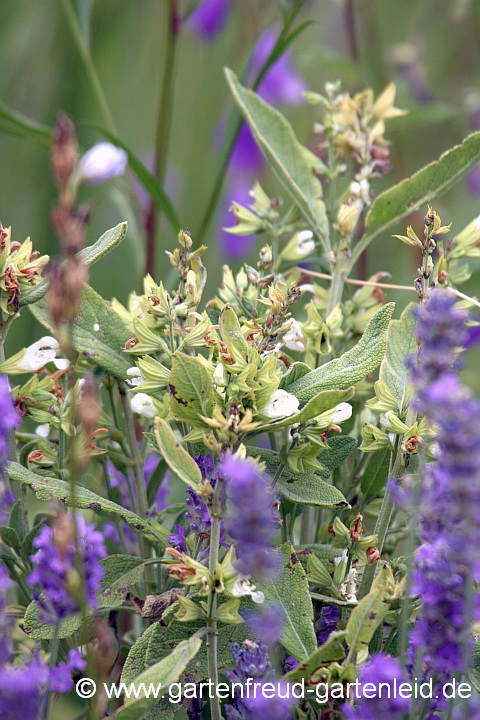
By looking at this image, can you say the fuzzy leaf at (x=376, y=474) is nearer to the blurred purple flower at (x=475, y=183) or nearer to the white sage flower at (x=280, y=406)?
the white sage flower at (x=280, y=406)

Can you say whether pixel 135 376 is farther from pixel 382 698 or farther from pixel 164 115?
pixel 164 115

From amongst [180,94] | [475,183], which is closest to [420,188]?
[475,183]

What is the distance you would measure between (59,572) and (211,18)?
50.9 inches

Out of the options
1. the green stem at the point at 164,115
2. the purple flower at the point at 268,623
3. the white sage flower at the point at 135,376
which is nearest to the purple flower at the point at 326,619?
the purple flower at the point at 268,623

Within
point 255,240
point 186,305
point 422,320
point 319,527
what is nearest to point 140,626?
point 319,527

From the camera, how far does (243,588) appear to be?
0.39m

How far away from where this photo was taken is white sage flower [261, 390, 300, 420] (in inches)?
16.0

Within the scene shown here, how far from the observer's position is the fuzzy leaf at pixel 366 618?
1.24ft

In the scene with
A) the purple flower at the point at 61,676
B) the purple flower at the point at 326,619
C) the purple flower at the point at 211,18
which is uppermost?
the purple flower at the point at 211,18

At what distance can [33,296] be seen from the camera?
0.47 m

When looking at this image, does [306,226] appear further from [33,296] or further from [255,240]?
[255,240]

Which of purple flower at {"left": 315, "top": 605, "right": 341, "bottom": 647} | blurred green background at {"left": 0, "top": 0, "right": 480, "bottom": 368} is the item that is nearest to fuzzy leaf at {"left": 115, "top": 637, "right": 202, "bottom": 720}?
purple flower at {"left": 315, "top": 605, "right": 341, "bottom": 647}

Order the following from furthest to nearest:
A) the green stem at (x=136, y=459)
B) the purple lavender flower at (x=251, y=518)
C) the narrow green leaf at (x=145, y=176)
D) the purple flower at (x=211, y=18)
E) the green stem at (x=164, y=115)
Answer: the purple flower at (x=211, y=18)
the green stem at (x=164, y=115)
the narrow green leaf at (x=145, y=176)
the green stem at (x=136, y=459)
the purple lavender flower at (x=251, y=518)

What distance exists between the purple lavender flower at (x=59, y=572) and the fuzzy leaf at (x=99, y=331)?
11 cm
